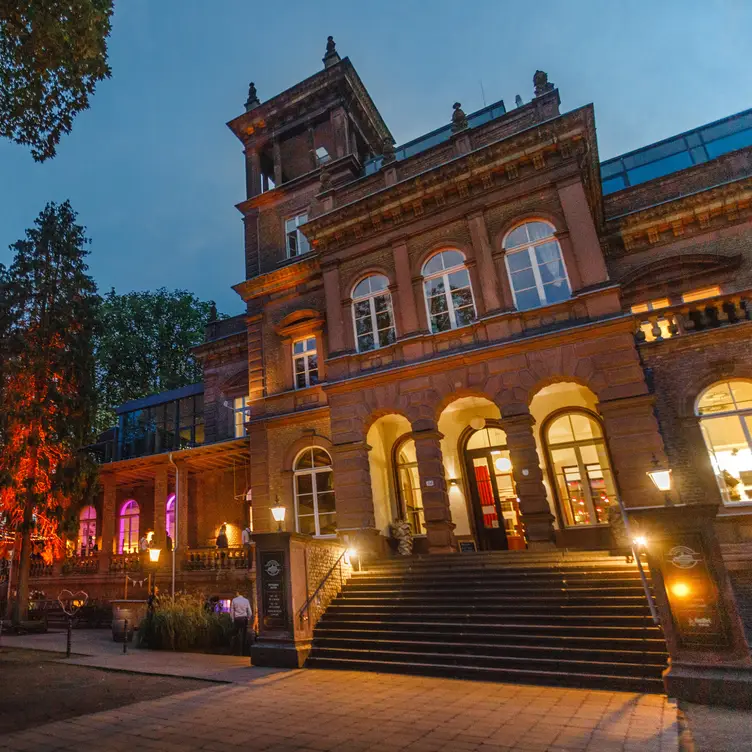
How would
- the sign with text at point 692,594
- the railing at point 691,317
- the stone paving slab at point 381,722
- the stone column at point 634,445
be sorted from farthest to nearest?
the railing at point 691,317 < the stone column at point 634,445 < the sign with text at point 692,594 < the stone paving slab at point 381,722

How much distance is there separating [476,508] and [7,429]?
53.1 ft

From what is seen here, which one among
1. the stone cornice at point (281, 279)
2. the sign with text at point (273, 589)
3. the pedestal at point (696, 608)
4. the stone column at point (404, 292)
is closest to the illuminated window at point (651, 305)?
the stone column at point (404, 292)

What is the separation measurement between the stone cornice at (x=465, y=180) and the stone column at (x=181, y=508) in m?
10.2

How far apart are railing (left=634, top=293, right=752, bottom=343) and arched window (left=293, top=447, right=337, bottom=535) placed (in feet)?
33.9

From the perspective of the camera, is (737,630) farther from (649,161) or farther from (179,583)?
(649,161)

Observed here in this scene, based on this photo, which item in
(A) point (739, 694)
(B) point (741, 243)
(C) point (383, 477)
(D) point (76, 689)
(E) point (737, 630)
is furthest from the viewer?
(C) point (383, 477)

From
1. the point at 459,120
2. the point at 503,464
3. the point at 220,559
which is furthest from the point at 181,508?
the point at 459,120

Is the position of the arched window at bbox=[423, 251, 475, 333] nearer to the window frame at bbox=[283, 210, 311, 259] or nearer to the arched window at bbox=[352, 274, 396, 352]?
the arched window at bbox=[352, 274, 396, 352]

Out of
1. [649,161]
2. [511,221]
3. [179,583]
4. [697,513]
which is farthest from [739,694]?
[649,161]

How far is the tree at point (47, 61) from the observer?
24.6 ft

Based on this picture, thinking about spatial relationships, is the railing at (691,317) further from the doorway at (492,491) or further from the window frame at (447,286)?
the doorway at (492,491)

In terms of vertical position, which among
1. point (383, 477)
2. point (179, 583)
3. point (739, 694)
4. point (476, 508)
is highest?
point (383, 477)

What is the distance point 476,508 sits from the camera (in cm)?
1571

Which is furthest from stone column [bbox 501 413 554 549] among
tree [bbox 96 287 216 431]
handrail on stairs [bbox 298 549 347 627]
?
tree [bbox 96 287 216 431]
